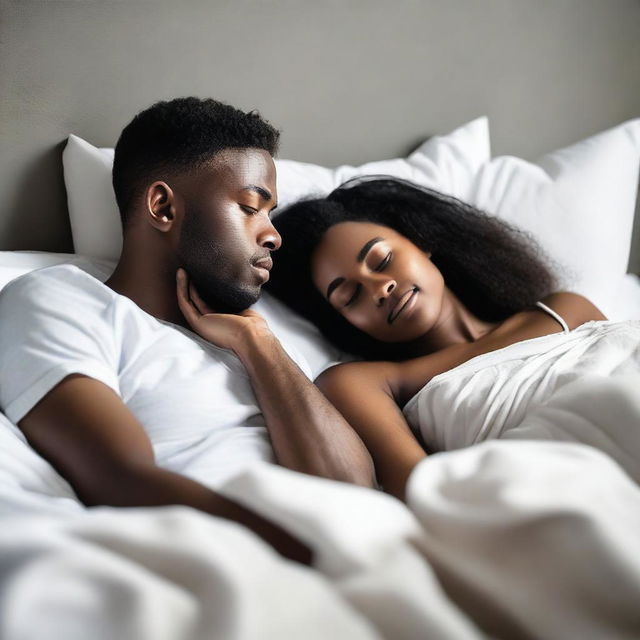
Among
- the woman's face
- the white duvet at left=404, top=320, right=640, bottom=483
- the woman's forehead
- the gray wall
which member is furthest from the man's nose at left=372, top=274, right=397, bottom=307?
the gray wall

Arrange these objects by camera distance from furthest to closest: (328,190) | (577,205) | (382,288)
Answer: (577,205), (328,190), (382,288)

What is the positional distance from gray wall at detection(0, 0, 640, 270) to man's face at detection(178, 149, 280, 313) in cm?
38

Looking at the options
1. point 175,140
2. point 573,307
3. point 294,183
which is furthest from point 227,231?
point 573,307

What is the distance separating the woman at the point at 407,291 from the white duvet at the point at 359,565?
0.57 m

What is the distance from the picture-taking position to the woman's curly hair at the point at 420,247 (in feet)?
4.91

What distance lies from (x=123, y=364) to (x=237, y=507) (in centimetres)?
35

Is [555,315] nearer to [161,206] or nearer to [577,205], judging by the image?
[577,205]

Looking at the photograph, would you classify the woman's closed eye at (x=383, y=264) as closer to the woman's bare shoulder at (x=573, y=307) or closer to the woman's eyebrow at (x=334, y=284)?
the woman's eyebrow at (x=334, y=284)

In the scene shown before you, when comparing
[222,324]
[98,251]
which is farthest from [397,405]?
[98,251]

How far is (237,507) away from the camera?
0.77 metres

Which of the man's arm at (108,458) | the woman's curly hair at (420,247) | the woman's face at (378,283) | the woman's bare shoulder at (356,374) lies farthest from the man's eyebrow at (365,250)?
the man's arm at (108,458)

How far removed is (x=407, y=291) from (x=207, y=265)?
1.40ft

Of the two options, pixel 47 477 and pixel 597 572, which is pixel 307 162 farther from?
pixel 597 572

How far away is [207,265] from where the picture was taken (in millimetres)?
1173
